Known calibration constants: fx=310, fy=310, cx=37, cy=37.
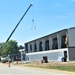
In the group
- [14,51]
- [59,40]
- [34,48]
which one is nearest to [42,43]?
[34,48]

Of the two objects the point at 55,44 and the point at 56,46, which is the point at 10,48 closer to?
the point at 55,44

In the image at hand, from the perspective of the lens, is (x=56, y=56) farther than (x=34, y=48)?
No

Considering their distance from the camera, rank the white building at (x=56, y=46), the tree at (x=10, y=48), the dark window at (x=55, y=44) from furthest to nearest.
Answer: the tree at (x=10, y=48) < the dark window at (x=55, y=44) < the white building at (x=56, y=46)

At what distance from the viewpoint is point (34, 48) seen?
10300cm

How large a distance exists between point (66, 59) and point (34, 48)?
37.3 metres

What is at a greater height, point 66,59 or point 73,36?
point 73,36

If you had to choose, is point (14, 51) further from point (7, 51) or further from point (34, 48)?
point (34, 48)

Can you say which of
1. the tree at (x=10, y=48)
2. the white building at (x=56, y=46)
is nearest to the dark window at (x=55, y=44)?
the white building at (x=56, y=46)

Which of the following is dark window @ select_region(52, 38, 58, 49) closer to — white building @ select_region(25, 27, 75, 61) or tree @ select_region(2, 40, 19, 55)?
white building @ select_region(25, 27, 75, 61)

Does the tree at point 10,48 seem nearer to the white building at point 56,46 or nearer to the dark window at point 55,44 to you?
the white building at point 56,46

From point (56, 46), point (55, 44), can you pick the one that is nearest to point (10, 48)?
point (55, 44)

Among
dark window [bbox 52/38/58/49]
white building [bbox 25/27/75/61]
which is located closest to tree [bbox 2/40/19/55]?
white building [bbox 25/27/75/61]

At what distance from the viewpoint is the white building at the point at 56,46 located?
67.2 meters

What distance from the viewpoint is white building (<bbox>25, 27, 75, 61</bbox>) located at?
6725 centimetres
